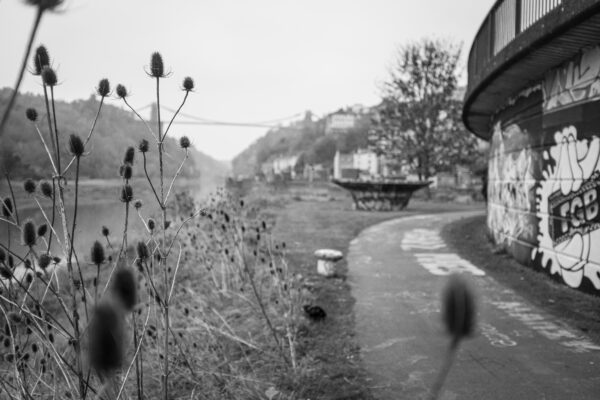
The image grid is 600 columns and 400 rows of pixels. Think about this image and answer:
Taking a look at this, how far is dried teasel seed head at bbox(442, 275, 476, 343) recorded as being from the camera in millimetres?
610

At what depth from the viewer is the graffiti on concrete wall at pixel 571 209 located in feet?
18.1

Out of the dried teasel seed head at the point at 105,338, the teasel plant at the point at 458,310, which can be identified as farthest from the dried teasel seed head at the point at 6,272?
the teasel plant at the point at 458,310

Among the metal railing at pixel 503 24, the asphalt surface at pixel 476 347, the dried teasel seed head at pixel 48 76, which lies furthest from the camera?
the metal railing at pixel 503 24

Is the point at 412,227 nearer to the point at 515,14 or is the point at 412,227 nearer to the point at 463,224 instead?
the point at 463,224

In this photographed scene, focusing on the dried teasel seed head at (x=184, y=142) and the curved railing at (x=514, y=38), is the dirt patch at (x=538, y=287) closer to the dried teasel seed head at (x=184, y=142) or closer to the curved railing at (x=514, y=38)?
the curved railing at (x=514, y=38)

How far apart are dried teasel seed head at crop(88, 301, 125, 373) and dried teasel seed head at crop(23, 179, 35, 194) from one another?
215cm

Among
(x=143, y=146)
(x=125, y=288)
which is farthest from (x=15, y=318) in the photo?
(x=125, y=288)

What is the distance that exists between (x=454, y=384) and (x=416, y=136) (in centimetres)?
2763

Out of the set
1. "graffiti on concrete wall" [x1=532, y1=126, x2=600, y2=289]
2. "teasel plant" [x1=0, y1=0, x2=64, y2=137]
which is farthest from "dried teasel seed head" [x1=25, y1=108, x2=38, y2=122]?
"graffiti on concrete wall" [x1=532, y1=126, x2=600, y2=289]

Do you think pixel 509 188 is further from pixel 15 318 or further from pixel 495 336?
pixel 15 318

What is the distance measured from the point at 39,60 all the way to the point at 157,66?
509 millimetres

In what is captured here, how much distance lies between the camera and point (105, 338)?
20.6 inches

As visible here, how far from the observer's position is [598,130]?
5422 mm

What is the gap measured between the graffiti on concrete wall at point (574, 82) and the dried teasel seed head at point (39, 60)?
6.44 m
